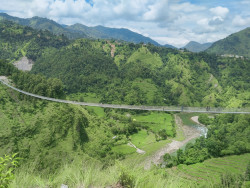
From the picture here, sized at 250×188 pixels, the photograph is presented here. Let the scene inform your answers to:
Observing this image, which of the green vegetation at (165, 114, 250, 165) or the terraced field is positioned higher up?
the green vegetation at (165, 114, 250, 165)

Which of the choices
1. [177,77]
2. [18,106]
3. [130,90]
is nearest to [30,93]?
[18,106]

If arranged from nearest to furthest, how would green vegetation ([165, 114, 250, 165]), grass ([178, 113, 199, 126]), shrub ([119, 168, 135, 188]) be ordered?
shrub ([119, 168, 135, 188]), green vegetation ([165, 114, 250, 165]), grass ([178, 113, 199, 126])

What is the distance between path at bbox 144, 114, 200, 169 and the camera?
3547 centimetres

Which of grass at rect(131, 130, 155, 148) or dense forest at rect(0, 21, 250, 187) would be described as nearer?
dense forest at rect(0, 21, 250, 187)

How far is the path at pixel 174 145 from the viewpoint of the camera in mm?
35469

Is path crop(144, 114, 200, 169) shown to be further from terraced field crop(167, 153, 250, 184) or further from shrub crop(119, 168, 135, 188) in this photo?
shrub crop(119, 168, 135, 188)

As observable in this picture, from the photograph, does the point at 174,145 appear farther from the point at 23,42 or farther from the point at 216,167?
the point at 23,42

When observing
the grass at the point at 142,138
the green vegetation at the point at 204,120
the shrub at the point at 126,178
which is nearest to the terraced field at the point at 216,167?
the grass at the point at 142,138

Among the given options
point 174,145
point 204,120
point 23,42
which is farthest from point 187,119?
point 23,42

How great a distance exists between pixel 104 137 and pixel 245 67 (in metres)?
93.9

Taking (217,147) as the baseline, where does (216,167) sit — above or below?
below

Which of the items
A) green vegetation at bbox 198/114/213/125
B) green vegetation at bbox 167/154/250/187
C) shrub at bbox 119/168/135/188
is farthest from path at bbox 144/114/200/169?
shrub at bbox 119/168/135/188

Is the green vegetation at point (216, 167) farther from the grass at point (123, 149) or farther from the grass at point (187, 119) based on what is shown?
the grass at point (187, 119)

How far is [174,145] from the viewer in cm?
4244
